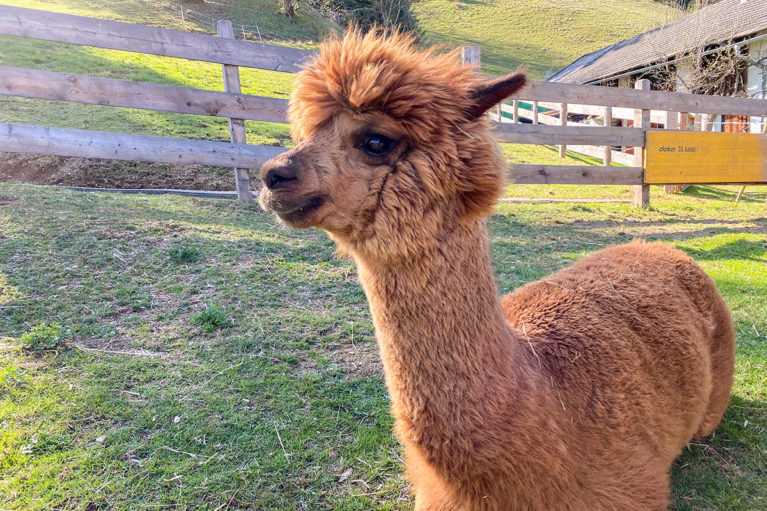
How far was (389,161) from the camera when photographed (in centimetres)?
186

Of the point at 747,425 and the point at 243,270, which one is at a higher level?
the point at 243,270

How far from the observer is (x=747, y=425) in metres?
3.07

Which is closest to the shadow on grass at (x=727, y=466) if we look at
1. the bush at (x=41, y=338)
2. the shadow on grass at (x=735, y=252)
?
the shadow on grass at (x=735, y=252)

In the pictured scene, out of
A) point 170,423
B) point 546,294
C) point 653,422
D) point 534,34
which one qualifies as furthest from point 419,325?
point 534,34

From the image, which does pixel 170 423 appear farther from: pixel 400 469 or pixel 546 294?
pixel 546 294

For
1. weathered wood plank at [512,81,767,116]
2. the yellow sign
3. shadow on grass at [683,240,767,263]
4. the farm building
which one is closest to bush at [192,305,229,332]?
shadow on grass at [683,240,767,263]

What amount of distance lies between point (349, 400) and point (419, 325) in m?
1.57

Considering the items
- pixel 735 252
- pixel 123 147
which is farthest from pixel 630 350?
pixel 123 147

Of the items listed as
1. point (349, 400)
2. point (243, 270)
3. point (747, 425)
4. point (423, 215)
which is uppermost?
point (423, 215)

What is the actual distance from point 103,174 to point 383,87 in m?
7.55

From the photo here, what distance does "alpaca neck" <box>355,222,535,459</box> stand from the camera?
1.72 m

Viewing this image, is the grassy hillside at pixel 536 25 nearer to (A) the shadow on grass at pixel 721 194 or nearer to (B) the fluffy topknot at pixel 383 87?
(A) the shadow on grass at pixel 721 194

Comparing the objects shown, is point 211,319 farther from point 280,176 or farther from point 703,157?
point 703,157

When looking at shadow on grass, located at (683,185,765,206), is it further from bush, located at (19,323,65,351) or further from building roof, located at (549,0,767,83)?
bush, located at (19,323,65,351)
